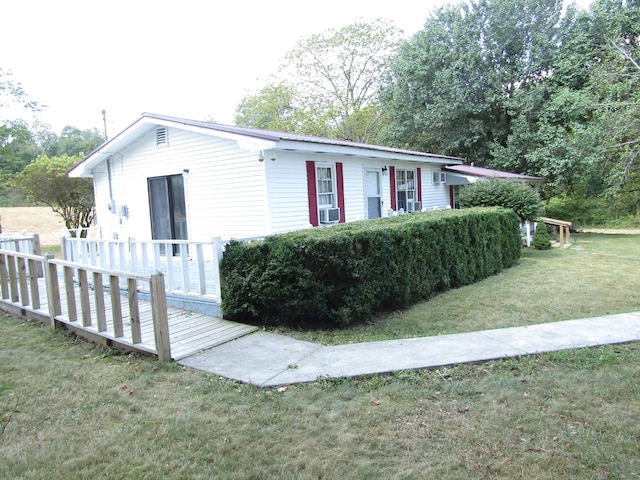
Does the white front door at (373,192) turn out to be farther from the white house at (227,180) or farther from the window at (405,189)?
the window at (405,189)

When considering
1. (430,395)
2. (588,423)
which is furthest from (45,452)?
(588,423)

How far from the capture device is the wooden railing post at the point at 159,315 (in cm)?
403

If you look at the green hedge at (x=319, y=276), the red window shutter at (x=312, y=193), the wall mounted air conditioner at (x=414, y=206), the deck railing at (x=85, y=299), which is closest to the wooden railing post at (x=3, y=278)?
the deck railing at (x=85, y=299)

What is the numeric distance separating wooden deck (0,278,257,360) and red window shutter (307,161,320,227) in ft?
13.4

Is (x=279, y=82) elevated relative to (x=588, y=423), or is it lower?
elevated

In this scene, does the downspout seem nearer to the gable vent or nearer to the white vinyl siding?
the white vinyl siding

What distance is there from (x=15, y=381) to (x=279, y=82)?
31.5m

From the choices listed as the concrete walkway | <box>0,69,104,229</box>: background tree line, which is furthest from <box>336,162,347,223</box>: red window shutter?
<box>0,69,104,229</box>: background tree line

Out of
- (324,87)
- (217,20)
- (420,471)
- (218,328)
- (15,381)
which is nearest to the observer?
(420,471)

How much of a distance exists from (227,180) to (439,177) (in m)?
8.67

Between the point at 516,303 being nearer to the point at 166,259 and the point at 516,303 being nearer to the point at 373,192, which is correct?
the point at 166,259

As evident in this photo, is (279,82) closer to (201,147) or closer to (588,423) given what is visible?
(201,147)

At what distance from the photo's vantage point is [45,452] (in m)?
2.62

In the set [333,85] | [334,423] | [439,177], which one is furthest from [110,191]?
[333,85]
